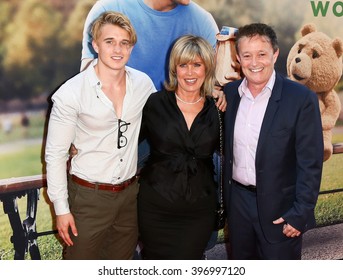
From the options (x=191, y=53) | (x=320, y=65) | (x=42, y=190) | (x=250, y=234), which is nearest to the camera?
(x=191, y=53)

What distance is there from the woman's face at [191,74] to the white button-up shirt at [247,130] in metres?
0.22

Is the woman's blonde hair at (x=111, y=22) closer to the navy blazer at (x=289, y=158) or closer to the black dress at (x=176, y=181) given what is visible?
the black dress at (x=176, y=181)

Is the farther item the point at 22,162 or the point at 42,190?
the point at 42,190

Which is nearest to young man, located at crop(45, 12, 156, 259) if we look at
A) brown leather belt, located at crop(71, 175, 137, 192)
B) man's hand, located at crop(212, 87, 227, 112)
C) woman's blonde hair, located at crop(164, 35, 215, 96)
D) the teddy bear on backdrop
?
brown leather belt, located at crop(71, 175, 137, 192)

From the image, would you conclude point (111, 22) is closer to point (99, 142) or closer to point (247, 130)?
point (99, 142)

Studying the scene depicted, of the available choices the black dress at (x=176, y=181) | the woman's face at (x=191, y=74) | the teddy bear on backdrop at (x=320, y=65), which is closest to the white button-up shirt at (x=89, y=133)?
the black dress at (x=176, y=181)

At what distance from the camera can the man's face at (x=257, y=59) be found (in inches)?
70.7

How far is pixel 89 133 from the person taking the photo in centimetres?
181

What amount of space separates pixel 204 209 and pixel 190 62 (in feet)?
2.32

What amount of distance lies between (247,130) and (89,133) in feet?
2.33

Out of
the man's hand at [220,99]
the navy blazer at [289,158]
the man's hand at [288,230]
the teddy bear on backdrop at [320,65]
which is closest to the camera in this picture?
the navy blazer at [289,158]

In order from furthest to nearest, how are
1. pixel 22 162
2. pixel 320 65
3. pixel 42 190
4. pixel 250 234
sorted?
pixel 320 65, pixel 42 190, pixel 22 162, pixel 250 234

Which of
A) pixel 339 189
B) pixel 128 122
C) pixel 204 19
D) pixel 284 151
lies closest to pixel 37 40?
pixel 128 122

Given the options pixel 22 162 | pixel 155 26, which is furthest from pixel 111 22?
pixel 22 162
